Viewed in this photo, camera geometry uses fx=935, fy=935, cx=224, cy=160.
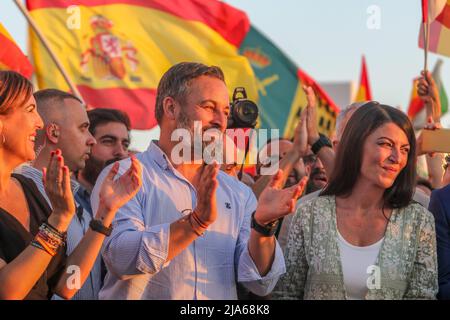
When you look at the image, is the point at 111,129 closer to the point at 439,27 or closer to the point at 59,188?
the point at 439,27

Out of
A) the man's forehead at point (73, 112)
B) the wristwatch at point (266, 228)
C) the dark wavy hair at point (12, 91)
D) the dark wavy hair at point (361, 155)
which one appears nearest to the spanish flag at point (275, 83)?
the man's forehead at point (73, 112)

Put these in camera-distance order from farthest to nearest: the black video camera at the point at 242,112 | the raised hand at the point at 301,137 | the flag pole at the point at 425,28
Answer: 1. the flag pole at the point at 425,28
2. the raised hand at the point at 301,137
3. the black video camera at the point at 242,112

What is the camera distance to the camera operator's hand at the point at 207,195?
3.70m

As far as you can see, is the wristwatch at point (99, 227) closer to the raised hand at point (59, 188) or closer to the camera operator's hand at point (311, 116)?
the raised hand at point (59, 188)

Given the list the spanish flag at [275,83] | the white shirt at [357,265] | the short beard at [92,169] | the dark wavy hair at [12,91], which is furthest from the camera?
the spanish flag at [275,83]

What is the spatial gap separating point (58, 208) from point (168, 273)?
0.67 m

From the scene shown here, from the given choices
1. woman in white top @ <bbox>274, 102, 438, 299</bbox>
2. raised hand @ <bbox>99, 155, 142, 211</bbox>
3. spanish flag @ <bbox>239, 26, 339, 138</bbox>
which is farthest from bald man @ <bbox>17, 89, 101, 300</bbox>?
spanish flag @ <bbox>239, 26, 339, 138</bbox>

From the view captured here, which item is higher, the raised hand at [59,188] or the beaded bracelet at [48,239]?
the raised hand at [59,188]

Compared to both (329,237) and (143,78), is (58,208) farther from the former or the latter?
(143,78)

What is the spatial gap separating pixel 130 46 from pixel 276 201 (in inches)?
220

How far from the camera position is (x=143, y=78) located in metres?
9.19

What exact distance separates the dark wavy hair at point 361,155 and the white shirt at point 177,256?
70cm

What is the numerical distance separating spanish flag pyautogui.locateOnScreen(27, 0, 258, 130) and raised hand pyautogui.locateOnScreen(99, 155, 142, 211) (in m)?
4.93

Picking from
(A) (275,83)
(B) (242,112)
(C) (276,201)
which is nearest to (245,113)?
(B) (242,112)
